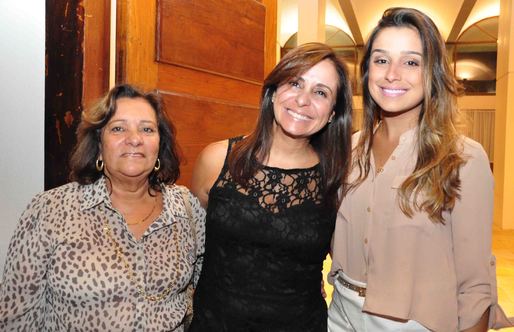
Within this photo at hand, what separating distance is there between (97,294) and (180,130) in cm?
80

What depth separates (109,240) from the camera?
1.79m

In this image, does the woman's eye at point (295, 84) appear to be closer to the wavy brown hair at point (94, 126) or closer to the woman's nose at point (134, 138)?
the wavy brown hair at point (94, 126)

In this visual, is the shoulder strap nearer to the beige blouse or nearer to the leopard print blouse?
the leopard print blouse

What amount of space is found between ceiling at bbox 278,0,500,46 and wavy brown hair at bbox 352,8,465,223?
10.8 meters

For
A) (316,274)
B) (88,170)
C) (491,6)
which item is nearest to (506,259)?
(316,274)

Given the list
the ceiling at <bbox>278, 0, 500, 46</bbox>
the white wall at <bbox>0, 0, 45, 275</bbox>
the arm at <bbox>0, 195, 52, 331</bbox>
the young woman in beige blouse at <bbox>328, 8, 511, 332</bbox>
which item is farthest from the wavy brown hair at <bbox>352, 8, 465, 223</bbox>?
the ceiling at <bbox>278, 0, 500, 46</bbox>

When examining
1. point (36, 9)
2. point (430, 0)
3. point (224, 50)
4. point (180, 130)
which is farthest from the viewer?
point (430, 0)

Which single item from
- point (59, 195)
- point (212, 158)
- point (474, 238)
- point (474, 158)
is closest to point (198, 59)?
point (212, 158)

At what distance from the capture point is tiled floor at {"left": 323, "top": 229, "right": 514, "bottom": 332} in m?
4.95

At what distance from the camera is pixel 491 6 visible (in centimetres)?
1359

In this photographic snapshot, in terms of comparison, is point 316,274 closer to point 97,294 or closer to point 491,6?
point 97,294

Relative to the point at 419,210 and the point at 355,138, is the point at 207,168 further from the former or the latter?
the point at 419,210

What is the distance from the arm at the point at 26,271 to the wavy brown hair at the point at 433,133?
1.25 meters

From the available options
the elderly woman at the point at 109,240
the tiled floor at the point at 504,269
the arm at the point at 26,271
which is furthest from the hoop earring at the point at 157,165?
the tiled floor at the point at 504,269
